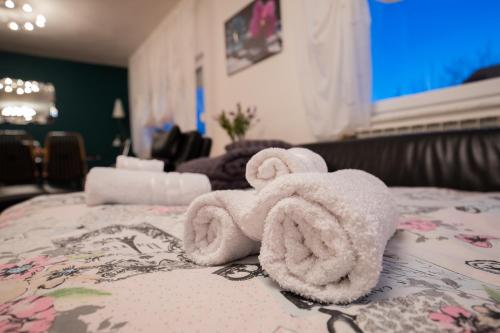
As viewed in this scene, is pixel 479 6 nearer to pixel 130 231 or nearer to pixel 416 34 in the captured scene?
pixel 416 34

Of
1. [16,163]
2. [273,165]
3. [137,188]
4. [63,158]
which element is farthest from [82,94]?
[273,165]

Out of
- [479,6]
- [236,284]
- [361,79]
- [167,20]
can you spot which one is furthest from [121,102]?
[236,284]

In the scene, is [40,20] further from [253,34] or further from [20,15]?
[253,34]

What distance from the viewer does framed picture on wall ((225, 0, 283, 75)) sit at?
241 centimetres

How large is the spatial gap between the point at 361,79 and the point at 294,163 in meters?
1.49

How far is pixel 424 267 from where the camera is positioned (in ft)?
1.34

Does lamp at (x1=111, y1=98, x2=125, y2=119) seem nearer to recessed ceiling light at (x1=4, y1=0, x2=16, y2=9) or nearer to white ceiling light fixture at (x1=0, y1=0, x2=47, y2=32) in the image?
white ceiling light fixture at (x1=0, y1=0, x2=47, y2=32)

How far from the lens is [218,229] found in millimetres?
431

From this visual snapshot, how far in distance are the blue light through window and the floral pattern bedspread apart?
1301mm

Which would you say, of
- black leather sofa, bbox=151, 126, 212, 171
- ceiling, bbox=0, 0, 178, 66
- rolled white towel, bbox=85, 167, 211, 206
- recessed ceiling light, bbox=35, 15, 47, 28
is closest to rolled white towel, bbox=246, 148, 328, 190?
rolled white towel, bbox=85, 167, 211, 206

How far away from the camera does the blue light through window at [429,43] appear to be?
4.89ft

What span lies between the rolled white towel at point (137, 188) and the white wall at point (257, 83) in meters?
1.42

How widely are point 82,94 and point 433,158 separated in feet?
20.2

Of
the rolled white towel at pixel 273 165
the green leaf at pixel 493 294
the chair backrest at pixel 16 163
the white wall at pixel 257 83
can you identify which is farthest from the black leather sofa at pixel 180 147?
the green leaf at pixel 493 294
